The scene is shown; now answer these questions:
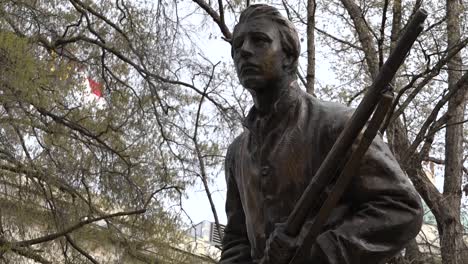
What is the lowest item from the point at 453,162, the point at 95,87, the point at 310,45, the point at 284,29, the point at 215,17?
the point at 284,29

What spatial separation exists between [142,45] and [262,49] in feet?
26.7

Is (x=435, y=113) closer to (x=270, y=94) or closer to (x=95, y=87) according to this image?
(x=95, y=87)

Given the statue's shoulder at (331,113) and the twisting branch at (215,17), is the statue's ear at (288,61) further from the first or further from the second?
the twisting branch at (215,17)

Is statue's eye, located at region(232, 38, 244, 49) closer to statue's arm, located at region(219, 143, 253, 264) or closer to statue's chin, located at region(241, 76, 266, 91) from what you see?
statue's chin, located at region(241, 76, 266, 91)

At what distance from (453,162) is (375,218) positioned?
9.52 m

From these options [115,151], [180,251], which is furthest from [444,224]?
[115,151]

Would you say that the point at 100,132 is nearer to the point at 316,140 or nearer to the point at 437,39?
the point at 437,39

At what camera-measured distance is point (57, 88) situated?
969 centimetres

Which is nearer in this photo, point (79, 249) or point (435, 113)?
point (79, 249)

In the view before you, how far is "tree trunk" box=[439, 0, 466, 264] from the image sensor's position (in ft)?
33.6

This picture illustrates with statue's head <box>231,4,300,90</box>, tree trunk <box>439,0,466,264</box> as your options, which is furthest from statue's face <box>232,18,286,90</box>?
tree trunk <box>439,0,466,264</box>

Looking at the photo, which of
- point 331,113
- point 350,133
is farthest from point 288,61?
point 350,133

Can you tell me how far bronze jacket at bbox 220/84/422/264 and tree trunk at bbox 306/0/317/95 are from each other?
22.4ft

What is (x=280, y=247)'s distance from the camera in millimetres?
2576
